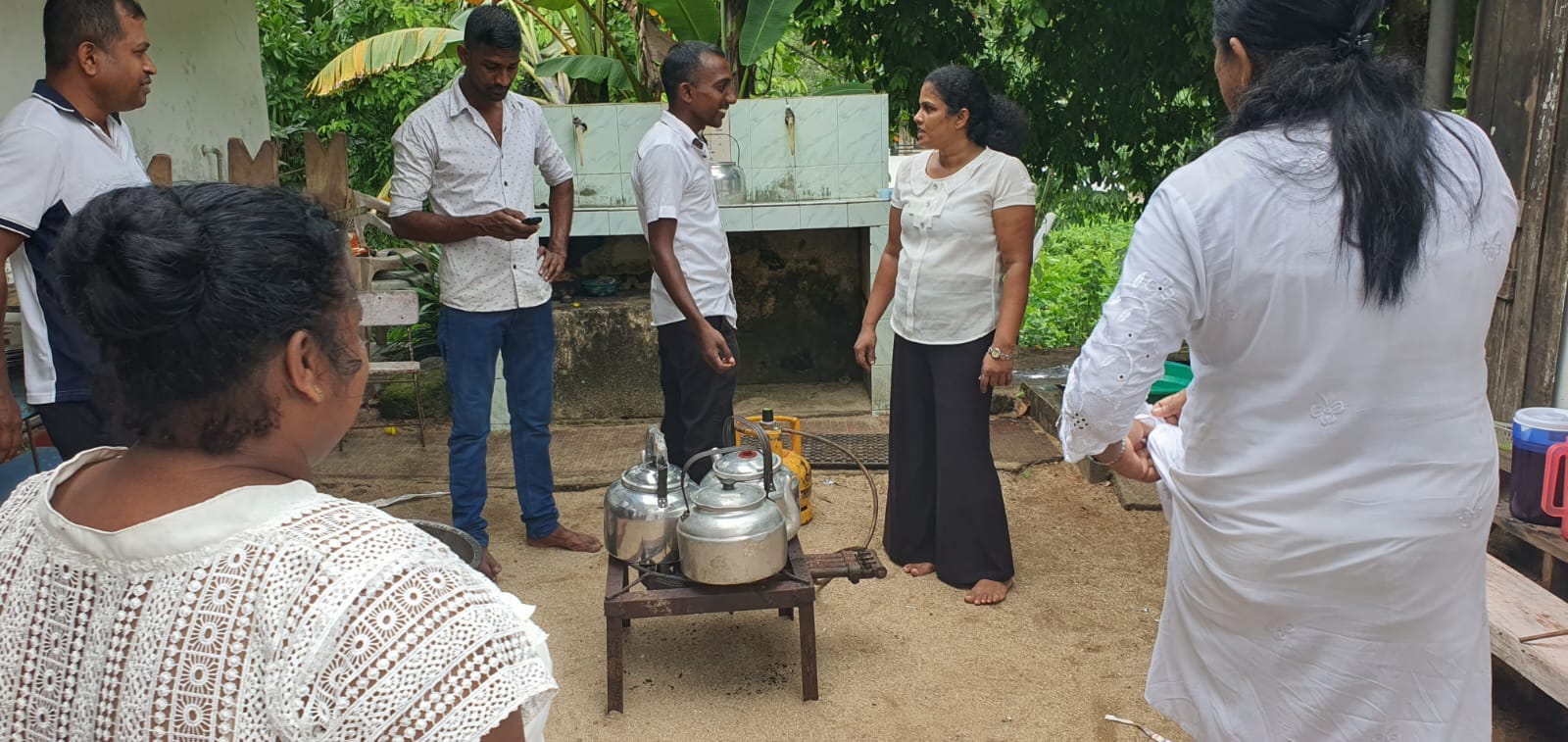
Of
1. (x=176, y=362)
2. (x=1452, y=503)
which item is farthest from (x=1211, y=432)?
(x=176, y=362)

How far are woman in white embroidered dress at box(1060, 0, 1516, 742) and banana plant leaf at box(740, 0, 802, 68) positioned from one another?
185 inches

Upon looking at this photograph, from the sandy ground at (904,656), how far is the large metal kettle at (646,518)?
0.48 metres

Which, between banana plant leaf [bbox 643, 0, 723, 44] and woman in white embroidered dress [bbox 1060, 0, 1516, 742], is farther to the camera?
banana plant leaf [bbox 643, 0, 723, 44]

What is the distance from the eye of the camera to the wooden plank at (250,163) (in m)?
6.15

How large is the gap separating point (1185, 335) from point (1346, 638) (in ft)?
1.81

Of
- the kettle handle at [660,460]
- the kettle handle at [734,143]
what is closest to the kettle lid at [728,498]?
the kettle handle at [660,460]

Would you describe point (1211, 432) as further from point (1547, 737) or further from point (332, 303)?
point (1547, 737)

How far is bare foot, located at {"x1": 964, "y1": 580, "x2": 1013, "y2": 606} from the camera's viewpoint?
4.00 metres

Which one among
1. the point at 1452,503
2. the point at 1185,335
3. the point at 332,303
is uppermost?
the point at 332,303

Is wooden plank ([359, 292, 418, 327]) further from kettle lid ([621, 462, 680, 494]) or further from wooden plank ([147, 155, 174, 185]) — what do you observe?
kettle lid ([621, 462, 680, 494])

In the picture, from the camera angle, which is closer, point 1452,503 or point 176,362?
point 176,362

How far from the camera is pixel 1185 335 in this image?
180 cm

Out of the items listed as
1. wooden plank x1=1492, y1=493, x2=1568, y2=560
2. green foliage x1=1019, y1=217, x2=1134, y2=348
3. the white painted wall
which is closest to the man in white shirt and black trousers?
wooden plank x1=1492, y1=493, x2=1568, y2=560

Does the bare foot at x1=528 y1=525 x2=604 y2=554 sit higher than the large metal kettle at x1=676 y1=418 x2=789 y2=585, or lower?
lower
